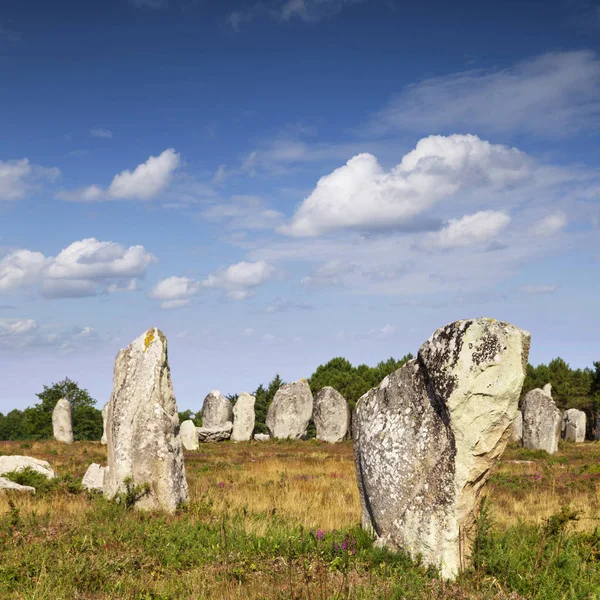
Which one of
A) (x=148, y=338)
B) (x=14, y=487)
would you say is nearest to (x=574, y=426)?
(x=148, y=338)

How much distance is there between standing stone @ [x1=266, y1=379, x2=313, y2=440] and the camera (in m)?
43.5

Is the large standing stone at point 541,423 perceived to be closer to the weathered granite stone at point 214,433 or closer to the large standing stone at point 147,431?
the weathered granite stone at point 214,433

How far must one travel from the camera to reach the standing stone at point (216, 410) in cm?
4422

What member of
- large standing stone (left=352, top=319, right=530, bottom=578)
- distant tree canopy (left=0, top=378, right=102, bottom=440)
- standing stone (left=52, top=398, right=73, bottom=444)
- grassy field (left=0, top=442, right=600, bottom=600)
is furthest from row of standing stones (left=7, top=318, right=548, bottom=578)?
distant tree canopy (left=0, top=378, right=102, bottom=440)

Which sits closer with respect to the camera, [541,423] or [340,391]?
[541,423]

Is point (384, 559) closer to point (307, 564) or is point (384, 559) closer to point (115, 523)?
point (307, 564)

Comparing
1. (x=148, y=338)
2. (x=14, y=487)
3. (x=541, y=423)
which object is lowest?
(x=541, y=423)

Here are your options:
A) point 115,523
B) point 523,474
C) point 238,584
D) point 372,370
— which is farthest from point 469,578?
point 372,370

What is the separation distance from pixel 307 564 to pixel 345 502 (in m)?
6.47

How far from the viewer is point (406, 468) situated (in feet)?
26.7

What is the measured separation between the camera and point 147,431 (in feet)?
40.8

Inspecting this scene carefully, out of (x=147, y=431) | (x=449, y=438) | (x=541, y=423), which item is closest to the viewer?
(x=449, y=438)

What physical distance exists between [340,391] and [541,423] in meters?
34.2

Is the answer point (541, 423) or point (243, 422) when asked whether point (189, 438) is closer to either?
point (243, 422)
